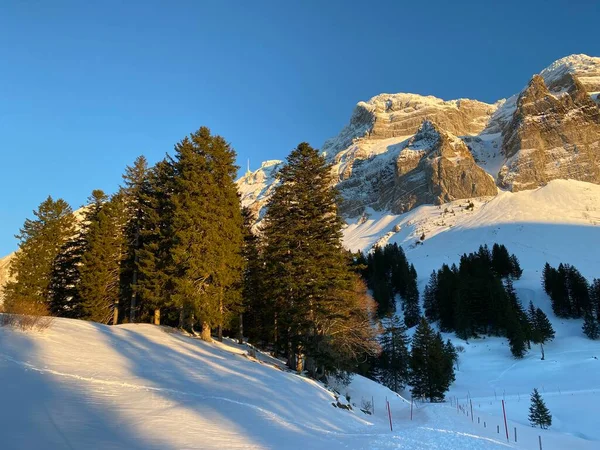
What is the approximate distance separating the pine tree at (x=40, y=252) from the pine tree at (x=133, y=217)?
734 centimetres

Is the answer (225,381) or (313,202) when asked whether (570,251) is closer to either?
Result: (313,202)

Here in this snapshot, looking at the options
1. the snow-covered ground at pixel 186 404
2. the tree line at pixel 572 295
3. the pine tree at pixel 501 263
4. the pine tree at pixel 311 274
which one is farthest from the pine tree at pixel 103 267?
the pine tree at pixel 501 263

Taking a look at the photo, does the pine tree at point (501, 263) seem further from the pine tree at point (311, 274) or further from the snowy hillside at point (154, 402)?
the snowy hillside at point (154, 402)

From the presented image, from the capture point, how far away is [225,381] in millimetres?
12508

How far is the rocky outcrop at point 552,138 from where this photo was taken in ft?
513

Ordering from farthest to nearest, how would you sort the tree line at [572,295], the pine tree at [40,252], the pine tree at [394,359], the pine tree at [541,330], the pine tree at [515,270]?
the pine tree at [515,270] → the tree line at [572,295] → the pine tree at [541,330] → the pine tree at [394,359] → the pine tree at [40,252]

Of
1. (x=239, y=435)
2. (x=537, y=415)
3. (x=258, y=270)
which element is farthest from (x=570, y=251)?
(x=239, y=435)

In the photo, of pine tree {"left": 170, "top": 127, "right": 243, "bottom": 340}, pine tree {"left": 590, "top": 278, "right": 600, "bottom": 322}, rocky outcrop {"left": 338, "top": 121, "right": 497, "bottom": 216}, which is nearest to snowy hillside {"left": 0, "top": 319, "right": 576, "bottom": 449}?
pine tree {"left": 170, "top": 127, "right": 243, "bottom": 340}

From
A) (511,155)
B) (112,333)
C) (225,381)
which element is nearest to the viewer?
(225,381)

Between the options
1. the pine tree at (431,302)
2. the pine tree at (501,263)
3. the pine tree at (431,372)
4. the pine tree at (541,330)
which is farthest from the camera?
the pine tree at (501,263)

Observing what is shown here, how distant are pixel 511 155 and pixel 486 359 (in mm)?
151305

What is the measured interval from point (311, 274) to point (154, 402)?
43.4ft

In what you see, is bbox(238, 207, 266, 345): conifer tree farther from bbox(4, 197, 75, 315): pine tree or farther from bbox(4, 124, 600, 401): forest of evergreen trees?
bbox(4, 197, 75, 315): pine tree

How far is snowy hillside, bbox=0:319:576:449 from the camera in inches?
251
